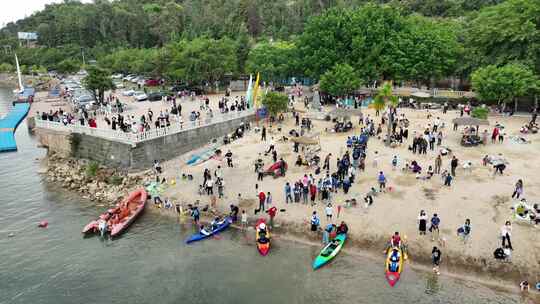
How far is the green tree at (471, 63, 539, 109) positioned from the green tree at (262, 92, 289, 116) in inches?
750

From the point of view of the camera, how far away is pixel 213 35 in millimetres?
93125

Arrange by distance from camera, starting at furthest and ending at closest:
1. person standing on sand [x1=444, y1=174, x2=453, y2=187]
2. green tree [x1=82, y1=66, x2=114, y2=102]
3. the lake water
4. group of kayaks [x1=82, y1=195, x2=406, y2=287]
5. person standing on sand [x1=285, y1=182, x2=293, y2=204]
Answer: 1. green tree [x1=82, y1=66, x2=114, y2=102]
2. person standing on sand [x1=444, y1=174, x2=453, y2=187]
3. person standing on sand [x1=285, y1=182, x2=293, y2=204]
4. group of kayaks [x1=82, y1=195, x2=406, y2=287]
5. the lake water

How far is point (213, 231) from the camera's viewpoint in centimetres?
2311

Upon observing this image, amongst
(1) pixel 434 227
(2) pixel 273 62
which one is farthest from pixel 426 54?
(1) pixel 434 227

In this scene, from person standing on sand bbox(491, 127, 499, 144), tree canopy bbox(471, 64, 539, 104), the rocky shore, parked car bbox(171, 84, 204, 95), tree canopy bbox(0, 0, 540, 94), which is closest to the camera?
the rocky shore

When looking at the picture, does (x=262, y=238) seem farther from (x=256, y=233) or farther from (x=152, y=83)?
(x=152, y=83)

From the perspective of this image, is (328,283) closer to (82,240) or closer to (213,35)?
(82,240)

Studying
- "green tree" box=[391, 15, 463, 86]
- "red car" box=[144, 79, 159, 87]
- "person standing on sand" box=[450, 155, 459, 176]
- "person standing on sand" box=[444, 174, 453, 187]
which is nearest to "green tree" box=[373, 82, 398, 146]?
"person standing on sand" box=[450, 155, 459, 176]

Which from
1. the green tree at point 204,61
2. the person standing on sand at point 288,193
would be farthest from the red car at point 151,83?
the person standing on sand at point 288,193

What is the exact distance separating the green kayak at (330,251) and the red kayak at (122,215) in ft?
38.6

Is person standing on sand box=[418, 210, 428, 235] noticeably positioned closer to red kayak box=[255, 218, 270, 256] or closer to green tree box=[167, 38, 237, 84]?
red kayak box=[255, 218, 270, 256]

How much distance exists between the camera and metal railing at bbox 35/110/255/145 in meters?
31.6

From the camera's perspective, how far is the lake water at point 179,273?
59.4ft

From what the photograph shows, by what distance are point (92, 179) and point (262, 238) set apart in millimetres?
17196
